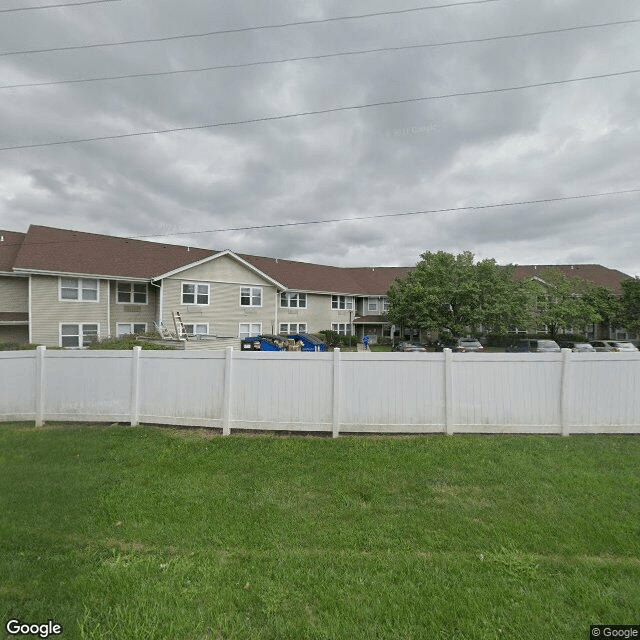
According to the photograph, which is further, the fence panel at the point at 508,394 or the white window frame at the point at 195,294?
the white window frame at the point at 195,294

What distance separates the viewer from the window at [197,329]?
21.0 meters

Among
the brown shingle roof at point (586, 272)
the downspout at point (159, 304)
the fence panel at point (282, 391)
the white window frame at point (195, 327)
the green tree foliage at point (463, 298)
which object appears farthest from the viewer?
the brown shingle roof at point (586, 272)

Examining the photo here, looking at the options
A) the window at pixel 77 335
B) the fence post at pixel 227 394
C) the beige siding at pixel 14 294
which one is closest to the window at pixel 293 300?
the window at pixel 77 335

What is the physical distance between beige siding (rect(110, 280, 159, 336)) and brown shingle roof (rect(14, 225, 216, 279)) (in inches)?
45.9

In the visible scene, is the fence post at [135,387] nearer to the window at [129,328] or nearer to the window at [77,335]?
the window at [77,335]

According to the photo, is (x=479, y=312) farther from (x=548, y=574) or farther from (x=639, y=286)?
(x=548, y=574)

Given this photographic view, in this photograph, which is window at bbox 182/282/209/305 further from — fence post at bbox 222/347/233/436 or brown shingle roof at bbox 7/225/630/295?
fence post at bbox 222/347/233/436

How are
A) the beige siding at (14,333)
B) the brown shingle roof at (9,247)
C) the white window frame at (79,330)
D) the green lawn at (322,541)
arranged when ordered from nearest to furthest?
the green lawn at (322,541)
the white window frame at (79,330)
the beige siding at (14,333)
the brown shingle roof at (9,247)

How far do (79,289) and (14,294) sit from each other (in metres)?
3.72

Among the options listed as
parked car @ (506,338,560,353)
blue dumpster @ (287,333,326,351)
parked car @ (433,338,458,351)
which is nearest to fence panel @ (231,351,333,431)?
blue dumpster @ (287,333,326,351)

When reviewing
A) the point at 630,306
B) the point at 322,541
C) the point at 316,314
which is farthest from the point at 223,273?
the point at 630,306

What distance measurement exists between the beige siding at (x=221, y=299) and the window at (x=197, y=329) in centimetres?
23

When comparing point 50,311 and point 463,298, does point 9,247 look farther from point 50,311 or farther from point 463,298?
point 463,298

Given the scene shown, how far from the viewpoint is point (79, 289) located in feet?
60.4
